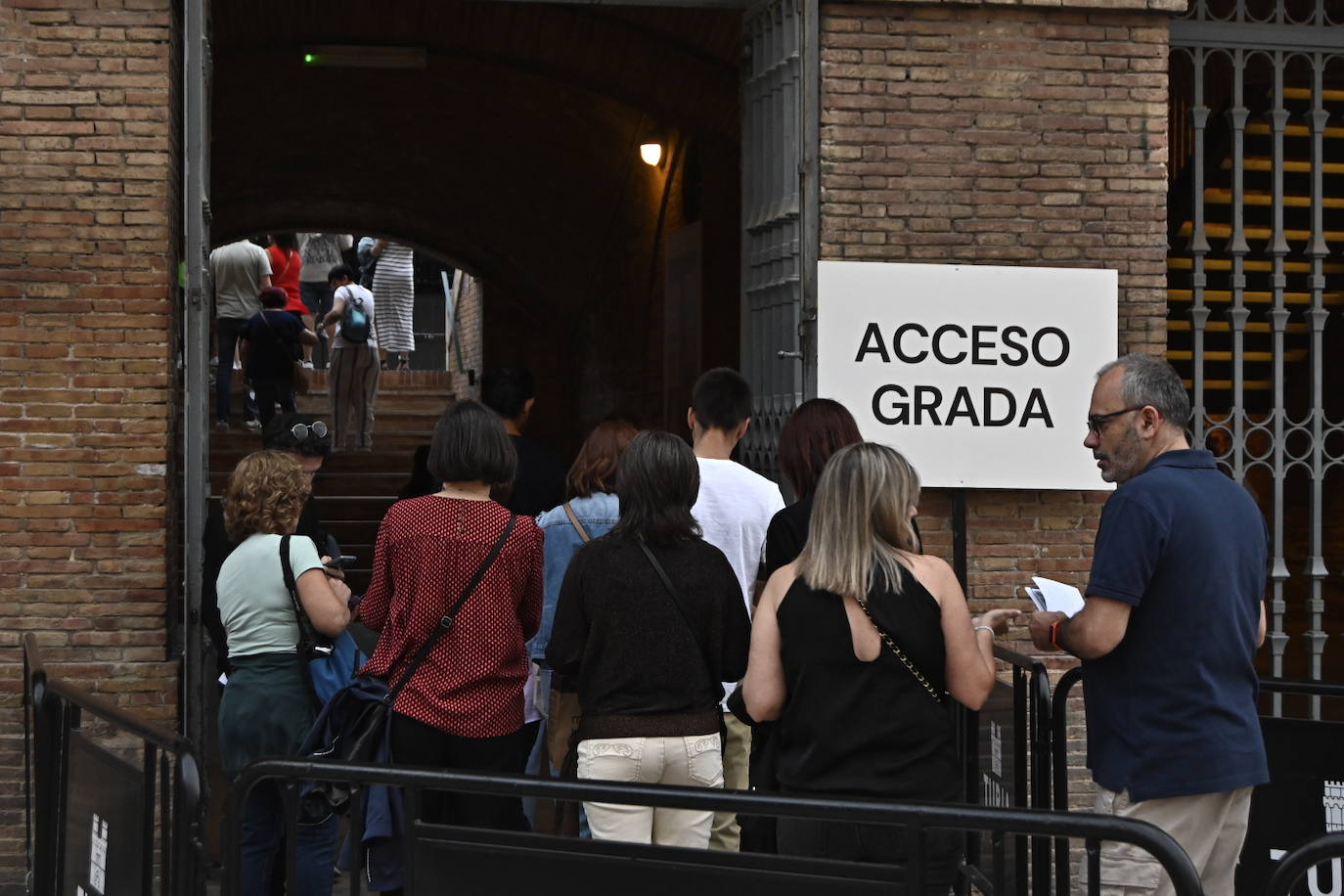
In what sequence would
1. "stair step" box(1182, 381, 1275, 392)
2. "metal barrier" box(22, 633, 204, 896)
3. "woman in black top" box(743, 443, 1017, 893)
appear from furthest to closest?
"stair step" box(1182, 381, 1275, 392) → "woman in black top" box(743, 443, 1017, 893) → "metal barrier" box(22, 633, 204, 896)

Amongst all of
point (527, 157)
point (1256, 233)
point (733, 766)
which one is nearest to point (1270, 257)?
point (1256, 233)

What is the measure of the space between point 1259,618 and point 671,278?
900cm

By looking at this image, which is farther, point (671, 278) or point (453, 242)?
point (453, 242)

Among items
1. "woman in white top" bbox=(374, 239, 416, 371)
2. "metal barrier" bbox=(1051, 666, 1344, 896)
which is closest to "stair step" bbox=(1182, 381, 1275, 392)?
"metal barrier" bbox=(1051, 666, 1344, 896)

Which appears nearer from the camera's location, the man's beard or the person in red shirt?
the man's beard

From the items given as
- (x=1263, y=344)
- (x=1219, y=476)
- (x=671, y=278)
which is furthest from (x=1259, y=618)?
(x=671, y=278)

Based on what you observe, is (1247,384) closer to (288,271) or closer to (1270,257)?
(1270,257)

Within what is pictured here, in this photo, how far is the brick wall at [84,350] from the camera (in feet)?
22.2

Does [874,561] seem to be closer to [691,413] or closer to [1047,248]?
[691,413]

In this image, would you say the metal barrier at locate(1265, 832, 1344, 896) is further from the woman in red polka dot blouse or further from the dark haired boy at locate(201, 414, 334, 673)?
the dark haired boy at locate(201, 414, 334, 673)

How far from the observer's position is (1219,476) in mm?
4105

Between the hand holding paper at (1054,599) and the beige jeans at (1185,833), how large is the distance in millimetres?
494

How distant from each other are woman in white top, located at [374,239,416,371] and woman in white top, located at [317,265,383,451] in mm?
3348

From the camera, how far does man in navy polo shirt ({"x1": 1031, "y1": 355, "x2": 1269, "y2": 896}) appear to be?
3.96 m
